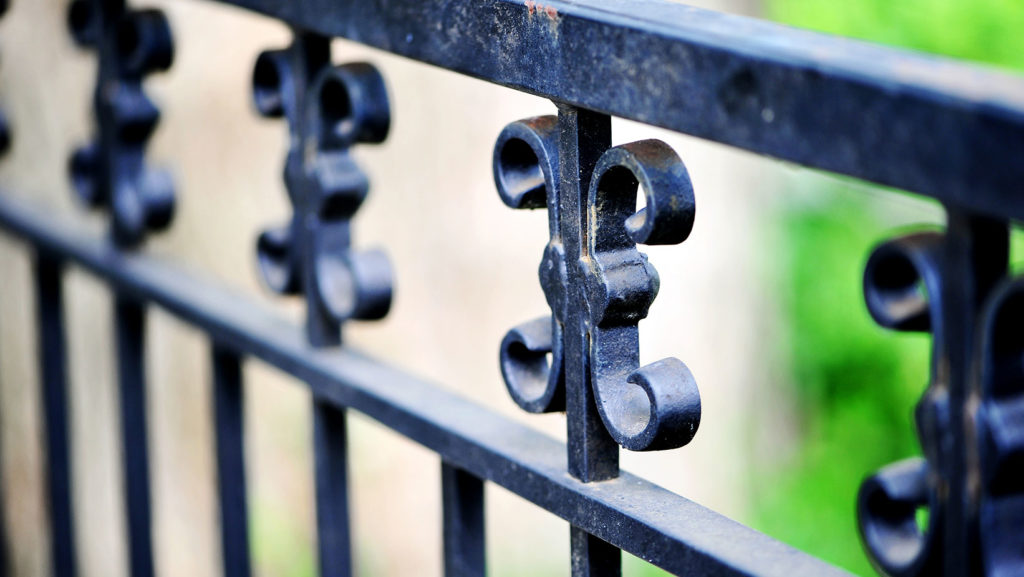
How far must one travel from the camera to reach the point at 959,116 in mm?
481

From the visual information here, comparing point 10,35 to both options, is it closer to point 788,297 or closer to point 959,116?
point 959,116

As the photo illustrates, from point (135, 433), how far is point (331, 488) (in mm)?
369

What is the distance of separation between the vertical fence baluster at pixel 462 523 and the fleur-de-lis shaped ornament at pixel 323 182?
0.15m

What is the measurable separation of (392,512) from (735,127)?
260 centimetres

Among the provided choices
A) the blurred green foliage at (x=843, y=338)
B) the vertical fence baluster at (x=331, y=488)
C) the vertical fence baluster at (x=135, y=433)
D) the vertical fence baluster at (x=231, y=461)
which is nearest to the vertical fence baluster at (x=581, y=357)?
the vertical fence baluster at (x=331, y=488)

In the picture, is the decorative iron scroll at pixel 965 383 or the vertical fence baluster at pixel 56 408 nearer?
the decorative iron scroll at pixel 965 383

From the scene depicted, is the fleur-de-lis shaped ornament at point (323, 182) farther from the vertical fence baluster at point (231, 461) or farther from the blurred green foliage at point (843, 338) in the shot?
the blurred green foliage at point (843, 338)

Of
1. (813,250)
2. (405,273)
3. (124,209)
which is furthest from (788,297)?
(124,209)

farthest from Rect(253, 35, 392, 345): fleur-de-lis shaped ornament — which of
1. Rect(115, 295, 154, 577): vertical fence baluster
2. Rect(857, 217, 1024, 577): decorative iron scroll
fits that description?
Rect(857, 217, 1024, 577): decorative iron scroll

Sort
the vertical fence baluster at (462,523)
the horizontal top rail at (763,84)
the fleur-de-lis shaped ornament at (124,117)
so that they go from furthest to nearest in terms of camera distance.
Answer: the fleur-de-lis shaped ornament at (124,117) → the vertical fence baluster at (462,523) → the horizontal top rail at (763,84)

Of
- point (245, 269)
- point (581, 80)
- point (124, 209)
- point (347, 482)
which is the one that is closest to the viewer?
point (581, 80)

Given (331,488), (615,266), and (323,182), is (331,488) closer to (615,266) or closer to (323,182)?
(323,182)

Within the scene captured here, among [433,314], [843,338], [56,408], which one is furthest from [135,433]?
[843,338]

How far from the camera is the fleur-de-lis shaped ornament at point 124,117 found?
3.68 feet
